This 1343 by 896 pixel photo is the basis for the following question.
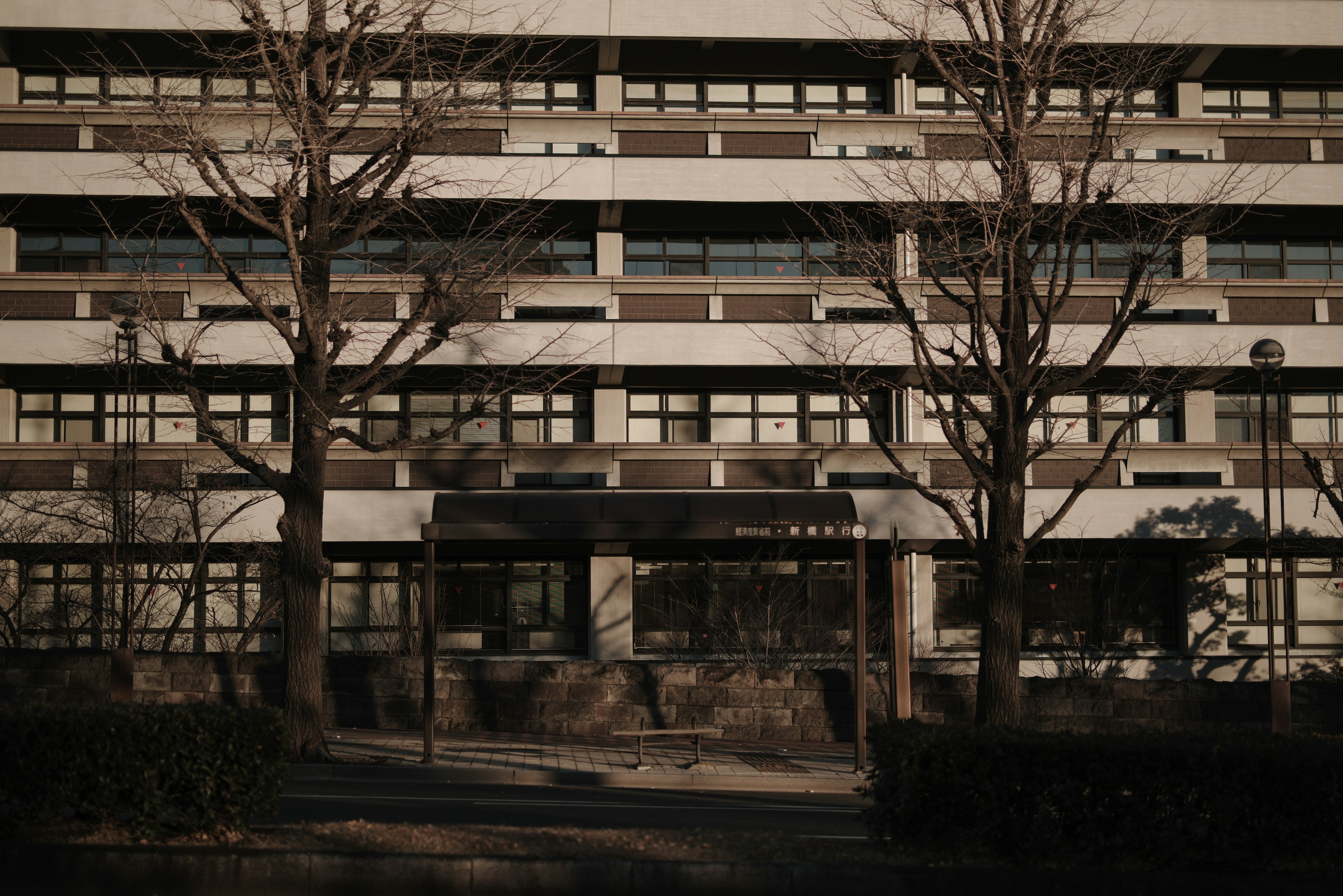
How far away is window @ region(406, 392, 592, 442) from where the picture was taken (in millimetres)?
27578

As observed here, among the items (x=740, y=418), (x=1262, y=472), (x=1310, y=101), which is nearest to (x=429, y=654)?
(x=740, y=418)

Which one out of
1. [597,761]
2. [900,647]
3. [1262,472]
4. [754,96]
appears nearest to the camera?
[597,761]

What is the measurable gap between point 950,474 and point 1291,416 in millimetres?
9140

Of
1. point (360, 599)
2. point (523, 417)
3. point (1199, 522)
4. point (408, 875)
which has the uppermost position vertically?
point (523, 417)

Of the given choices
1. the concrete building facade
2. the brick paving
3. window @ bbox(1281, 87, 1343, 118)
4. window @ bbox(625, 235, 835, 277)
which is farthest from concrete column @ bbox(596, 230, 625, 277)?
window @ bbox(1281, 87, 1343, 118)

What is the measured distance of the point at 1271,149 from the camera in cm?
2809

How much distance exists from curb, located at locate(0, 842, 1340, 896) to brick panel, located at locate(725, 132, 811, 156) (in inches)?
877

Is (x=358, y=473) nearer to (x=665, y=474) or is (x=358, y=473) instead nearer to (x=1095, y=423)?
(x=665, y=474)

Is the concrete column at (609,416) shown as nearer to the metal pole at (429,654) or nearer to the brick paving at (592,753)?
the brick paving at (592,753)

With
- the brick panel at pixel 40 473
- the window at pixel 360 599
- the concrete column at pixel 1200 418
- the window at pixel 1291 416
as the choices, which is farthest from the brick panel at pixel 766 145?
the brick panel at pixel 40 473

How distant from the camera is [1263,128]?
27.9 meters

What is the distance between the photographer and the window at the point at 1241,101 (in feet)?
98.7

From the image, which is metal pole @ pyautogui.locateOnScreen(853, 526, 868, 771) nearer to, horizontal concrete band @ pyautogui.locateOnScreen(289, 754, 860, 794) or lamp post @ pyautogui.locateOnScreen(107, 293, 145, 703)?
horizontal concrete band @ pyautogui.locateOnScreen(289, 754, 860, 794)

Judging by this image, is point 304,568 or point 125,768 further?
point 304,568
